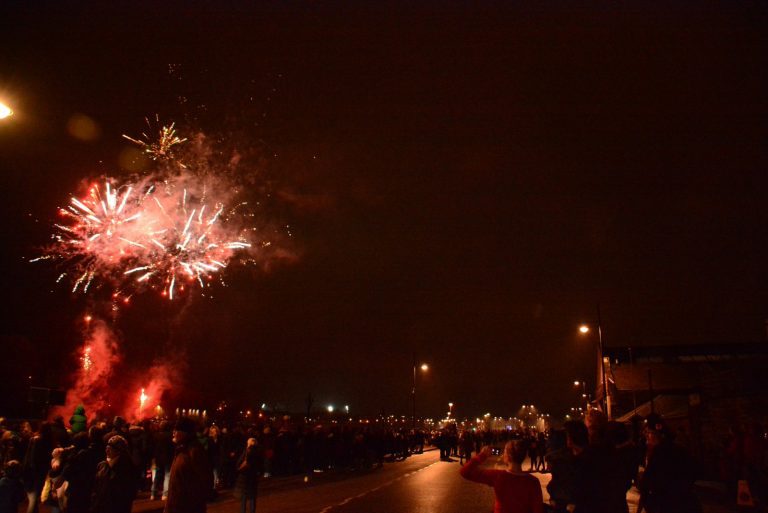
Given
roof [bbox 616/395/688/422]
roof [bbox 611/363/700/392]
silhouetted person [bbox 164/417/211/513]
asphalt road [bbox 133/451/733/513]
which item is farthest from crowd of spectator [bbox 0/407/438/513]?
roof [bbox 611/363/700/392]

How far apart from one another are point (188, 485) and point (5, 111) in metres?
5.42

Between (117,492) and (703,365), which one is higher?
(703,365)

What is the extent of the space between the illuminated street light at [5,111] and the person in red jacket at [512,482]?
23.7ft

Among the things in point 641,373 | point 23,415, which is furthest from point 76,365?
point 641,373

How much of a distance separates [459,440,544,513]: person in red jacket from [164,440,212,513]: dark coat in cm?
286

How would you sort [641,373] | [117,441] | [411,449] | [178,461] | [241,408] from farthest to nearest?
[241,408] < [411,449] < [641,373] < [117,441] < [178,461]

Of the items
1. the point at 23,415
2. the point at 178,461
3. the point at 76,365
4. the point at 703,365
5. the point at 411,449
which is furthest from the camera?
the point at 76,365

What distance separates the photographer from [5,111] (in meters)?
8.44

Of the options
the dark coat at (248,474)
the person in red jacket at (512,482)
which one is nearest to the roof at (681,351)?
the dark coat at (248,474)

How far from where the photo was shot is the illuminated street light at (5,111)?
8.34 metres

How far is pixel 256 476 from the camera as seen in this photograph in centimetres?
1195

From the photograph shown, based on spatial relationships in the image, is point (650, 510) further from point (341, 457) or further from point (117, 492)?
point (341, 457)

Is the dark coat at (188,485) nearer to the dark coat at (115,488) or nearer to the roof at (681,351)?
the dark coat at (115,488)

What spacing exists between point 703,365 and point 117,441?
36.6m
